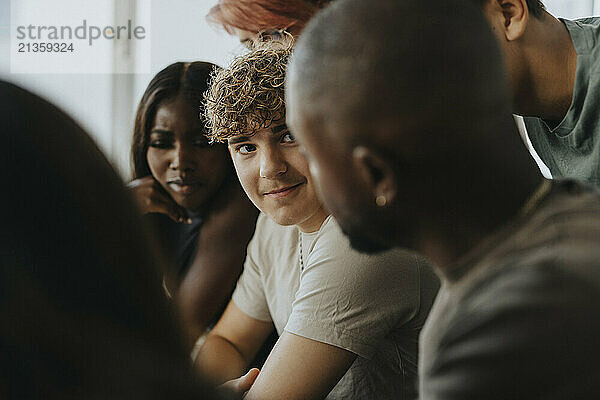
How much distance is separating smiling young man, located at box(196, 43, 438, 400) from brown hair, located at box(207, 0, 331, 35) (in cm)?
67

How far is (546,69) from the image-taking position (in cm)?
118

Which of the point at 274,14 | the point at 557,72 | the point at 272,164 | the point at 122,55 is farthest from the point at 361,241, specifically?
the point at 122,55

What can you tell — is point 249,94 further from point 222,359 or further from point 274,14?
point 274,14

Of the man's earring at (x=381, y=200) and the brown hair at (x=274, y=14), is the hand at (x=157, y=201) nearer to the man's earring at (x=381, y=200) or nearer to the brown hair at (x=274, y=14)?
the brown hair at (x=274, y=14)

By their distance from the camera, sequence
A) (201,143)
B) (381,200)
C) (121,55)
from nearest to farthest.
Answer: (381,200) → (201,143) → (121,55)

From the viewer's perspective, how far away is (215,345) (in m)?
1.50

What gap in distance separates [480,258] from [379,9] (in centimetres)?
23

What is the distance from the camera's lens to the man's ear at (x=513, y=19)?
108cm

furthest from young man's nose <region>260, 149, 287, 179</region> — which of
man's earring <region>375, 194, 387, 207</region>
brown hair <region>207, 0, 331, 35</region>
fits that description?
brown hair <region>207, 0, 331, 35</region>

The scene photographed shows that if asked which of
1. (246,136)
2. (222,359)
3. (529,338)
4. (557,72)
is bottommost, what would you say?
(222,359)

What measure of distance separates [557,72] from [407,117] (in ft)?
2.24

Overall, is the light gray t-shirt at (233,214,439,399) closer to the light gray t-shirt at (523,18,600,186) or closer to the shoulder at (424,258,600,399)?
the light gray t-shirt at (523,18,600,186)

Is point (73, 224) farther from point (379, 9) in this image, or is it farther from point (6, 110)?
point (379, 9)

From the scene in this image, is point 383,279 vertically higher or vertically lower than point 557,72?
lower
